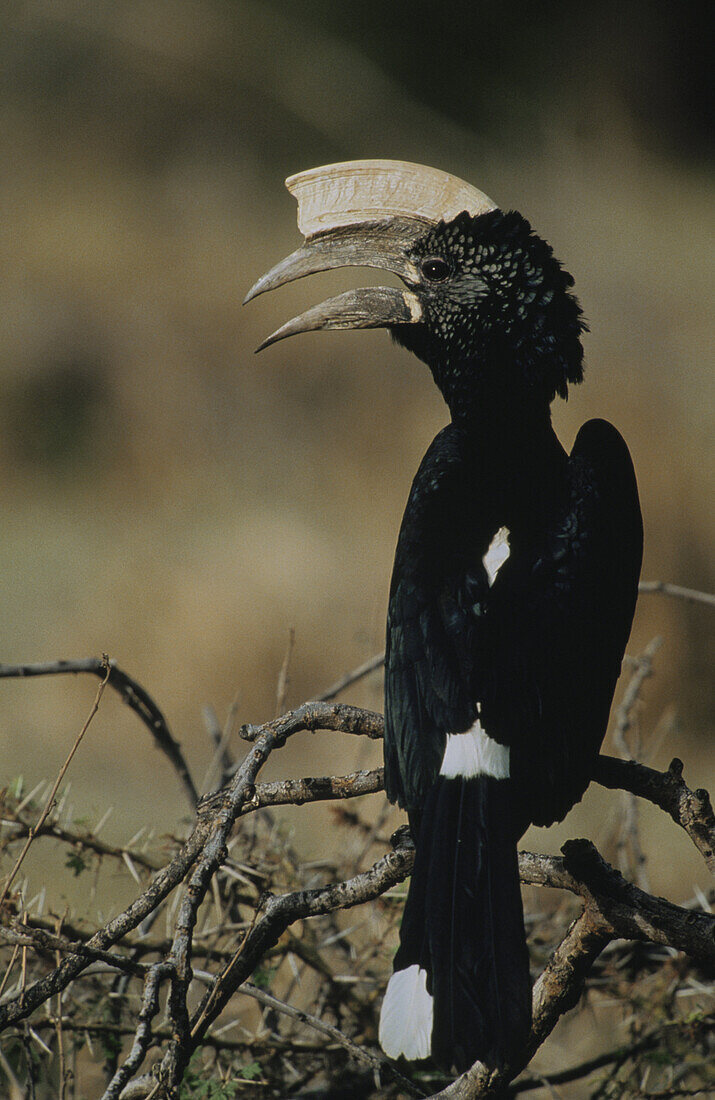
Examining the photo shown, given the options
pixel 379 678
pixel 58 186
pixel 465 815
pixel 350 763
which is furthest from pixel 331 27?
pixel 465 815

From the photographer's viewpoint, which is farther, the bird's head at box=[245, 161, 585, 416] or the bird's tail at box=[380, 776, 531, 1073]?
the bird's head at box=[245, 161, 585, 416]

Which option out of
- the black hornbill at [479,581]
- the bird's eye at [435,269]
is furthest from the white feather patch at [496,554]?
the bird's eye at [435,269]

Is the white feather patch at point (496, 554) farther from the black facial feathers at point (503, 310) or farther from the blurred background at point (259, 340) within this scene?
the blurred background at point (259, 340)

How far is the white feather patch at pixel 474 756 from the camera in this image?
1.64 meters

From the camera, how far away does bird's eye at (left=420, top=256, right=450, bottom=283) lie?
241cm

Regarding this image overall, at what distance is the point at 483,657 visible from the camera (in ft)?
5.72

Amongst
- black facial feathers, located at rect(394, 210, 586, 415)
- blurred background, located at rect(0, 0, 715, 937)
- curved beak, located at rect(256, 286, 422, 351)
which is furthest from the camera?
blurred background, located at rect(0, 0, 715, 937)

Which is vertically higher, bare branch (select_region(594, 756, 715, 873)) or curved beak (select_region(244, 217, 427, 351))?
curved beak (select_region(244, 217, 427, 351))

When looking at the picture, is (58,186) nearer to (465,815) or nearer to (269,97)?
(269,97)

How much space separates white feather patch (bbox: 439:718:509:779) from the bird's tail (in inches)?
0.6

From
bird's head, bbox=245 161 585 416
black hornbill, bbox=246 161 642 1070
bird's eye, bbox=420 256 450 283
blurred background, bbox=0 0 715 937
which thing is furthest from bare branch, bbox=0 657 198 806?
blurred background, bbox=0 0 715 937

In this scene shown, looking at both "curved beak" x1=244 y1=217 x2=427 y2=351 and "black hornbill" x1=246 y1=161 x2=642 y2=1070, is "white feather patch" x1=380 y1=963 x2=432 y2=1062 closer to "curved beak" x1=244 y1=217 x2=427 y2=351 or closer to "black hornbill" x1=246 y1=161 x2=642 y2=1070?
"black hornbill" x1=246 y1=161 x2=642 y2=1070

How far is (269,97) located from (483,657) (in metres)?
7.83

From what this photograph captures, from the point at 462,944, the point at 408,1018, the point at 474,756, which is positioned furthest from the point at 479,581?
the point at 408,1018
